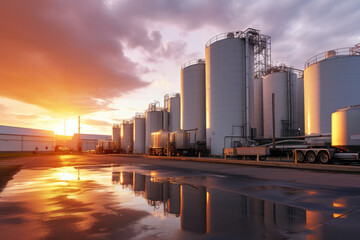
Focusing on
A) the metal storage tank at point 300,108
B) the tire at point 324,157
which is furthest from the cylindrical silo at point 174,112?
the tire at point 324,157

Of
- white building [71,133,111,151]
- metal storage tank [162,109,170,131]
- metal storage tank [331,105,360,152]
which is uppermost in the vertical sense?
metal storage tank [162,109,170,131]

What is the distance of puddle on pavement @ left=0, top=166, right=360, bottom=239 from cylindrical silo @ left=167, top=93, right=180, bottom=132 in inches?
1827

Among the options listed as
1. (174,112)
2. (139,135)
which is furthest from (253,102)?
(139,135)

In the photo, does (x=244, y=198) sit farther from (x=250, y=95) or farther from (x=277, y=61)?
(x=277, y=61)

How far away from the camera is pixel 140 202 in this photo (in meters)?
7.88

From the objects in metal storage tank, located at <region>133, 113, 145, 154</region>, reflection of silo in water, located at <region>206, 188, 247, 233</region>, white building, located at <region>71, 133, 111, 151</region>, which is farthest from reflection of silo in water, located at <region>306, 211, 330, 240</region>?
white building, located at <region>71, 133, 111, 151</region>

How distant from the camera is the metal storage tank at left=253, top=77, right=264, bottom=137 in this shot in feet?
149

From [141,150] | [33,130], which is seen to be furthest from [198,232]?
[33,130]

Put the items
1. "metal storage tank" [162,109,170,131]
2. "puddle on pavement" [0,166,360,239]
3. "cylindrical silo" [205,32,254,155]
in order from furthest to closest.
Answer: "metal storage tank" [162,109,170,131]
"cylindrical silo" [205,32,254,155]
"puddle on pavement" [0,166,360,239]

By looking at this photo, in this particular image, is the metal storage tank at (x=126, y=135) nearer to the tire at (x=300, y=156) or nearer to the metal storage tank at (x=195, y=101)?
the metal storage tank at (x=195, y=101)

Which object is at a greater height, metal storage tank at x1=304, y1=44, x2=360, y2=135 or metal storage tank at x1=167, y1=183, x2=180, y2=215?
metal storage tank at x1=304, y1=44, x2=360, y2=135

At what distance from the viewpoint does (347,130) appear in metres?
19.6

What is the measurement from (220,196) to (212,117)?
1143 inches

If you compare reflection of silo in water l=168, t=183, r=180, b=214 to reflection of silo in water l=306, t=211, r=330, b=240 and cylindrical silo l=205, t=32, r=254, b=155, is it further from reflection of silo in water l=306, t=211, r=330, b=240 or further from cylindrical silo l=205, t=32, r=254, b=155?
cylindrical silo l=205, t=32, r=254, b=155
